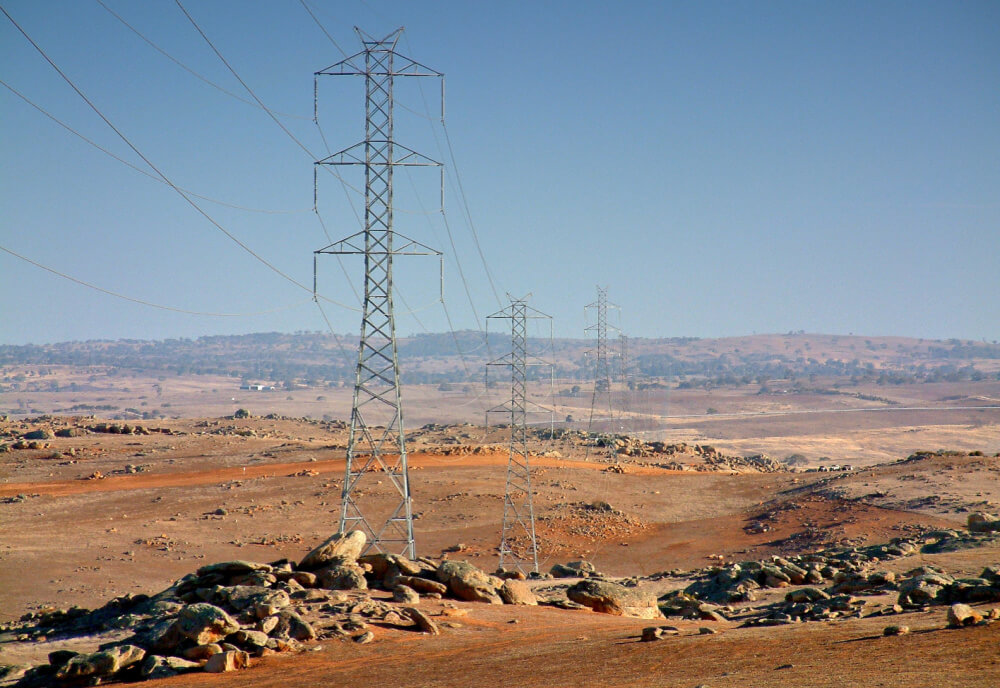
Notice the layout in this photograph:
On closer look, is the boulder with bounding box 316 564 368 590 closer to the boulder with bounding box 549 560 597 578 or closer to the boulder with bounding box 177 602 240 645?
the boulder with bounding box 177 602 240 645

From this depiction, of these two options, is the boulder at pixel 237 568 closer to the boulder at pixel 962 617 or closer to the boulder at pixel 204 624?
the boulder at pixel 204 624

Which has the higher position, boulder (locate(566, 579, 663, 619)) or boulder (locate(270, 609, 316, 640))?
boulder (locate(270, 609, 316, 640))

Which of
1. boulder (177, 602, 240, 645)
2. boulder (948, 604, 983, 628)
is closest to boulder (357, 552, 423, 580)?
boulder (177, 602, 240, 645)

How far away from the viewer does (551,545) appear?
144 feet

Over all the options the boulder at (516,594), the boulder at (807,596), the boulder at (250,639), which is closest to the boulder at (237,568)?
the boulder at (250,639)

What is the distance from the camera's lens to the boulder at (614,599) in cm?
2214

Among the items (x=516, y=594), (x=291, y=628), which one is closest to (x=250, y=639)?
(x=291, y=628)

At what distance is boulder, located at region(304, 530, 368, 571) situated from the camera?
70.2 ft

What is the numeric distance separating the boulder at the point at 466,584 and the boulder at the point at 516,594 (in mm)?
178

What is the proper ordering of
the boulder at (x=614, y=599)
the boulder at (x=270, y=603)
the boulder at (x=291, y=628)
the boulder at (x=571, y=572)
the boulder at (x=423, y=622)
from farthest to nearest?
the boulder at (x=571, y=572), the boulder at (x=614, y=599), the boulder at (x=423, y=622), the boulder at (x=270, y=603), the boulder at (x=291, y=628)

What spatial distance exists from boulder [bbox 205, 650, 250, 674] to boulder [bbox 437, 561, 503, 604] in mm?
6324

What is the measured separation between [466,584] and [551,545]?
23.1 metres

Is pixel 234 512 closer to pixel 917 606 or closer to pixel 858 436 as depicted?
pixel 917 606

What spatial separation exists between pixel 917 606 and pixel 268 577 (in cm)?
1273
